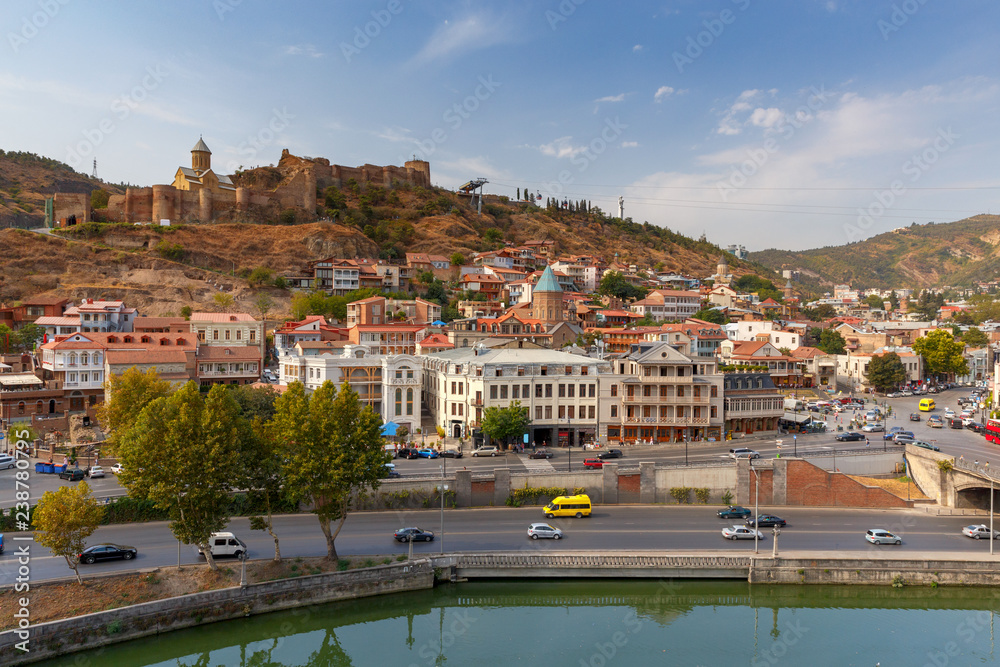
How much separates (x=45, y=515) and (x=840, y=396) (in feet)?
219

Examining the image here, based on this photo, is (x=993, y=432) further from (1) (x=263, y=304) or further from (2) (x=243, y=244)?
(2) (x=243, y=244)

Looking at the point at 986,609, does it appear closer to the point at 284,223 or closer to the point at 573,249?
the point at 284,223

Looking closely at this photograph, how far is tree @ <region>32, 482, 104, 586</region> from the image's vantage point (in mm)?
21359

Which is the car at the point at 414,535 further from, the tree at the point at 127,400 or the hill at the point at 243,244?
the hill at the point at 243,244

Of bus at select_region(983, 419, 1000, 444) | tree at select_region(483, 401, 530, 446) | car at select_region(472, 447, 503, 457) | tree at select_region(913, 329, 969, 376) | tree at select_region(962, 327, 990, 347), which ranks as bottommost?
car at select_region(472, 447, 503, 457)

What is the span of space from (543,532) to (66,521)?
58.1 ft

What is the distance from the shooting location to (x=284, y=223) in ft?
327

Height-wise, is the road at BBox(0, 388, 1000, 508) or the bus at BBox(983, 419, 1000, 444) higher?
the bus at BBox(983, 419, 1000, 444)

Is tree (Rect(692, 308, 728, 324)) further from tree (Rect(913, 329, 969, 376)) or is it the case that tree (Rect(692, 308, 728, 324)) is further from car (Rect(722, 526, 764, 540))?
car (Rect(722, 526, 764, 540))

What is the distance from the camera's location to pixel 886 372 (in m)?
72.1

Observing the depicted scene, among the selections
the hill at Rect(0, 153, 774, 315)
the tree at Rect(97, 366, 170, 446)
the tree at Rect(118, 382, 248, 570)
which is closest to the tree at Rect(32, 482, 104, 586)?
the tree at Rect(118, 382, 248, 570)

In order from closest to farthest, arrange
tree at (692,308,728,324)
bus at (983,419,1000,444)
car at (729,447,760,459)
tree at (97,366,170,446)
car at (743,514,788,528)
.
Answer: car at (743,514,788,528), tree at (97,366,170,446), car at (729,447,760,459), bus at (983,419,1000,444), tree at (692,308,728,324)

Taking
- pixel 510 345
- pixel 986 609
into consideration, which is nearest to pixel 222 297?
pixel 510 345

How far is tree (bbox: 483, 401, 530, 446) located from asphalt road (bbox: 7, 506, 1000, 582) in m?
8.53
